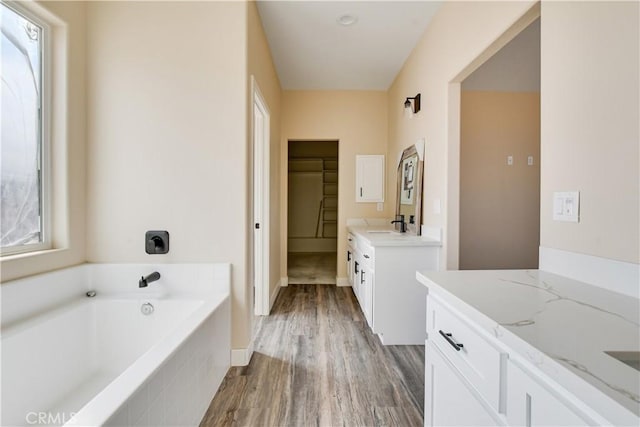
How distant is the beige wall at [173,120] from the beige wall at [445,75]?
1.53 meters

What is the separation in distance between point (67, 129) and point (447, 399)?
253cm

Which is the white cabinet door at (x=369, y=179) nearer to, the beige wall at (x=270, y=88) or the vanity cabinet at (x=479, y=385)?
the beige wall at (x=270, y=88)

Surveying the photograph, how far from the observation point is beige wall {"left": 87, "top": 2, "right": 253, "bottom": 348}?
1944mm

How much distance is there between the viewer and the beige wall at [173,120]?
6.38ft

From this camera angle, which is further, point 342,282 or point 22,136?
point 342,282

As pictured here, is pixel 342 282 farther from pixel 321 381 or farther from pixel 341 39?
pixel 341 39

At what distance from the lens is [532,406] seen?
0.63 metres

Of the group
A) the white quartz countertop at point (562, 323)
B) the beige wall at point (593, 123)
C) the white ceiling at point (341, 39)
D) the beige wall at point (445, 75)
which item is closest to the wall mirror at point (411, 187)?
the beige wall at point (445, 75)

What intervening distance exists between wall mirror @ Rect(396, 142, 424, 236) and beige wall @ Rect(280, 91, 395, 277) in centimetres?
65

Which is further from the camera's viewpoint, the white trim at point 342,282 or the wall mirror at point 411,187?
Answer: the white trim at point 342,282

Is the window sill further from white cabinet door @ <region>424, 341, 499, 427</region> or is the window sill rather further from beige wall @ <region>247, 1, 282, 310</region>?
white cabinet door @ <region>424, 341, 499, 427</region>

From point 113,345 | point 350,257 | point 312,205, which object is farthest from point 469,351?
point 312,205

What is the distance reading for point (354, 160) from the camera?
4.02 meters

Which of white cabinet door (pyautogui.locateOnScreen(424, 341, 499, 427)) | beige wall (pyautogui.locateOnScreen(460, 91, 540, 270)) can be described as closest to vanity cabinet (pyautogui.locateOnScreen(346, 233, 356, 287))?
beige wall (pyautogui.locateOnScreen(460, 91, 540, 270))
